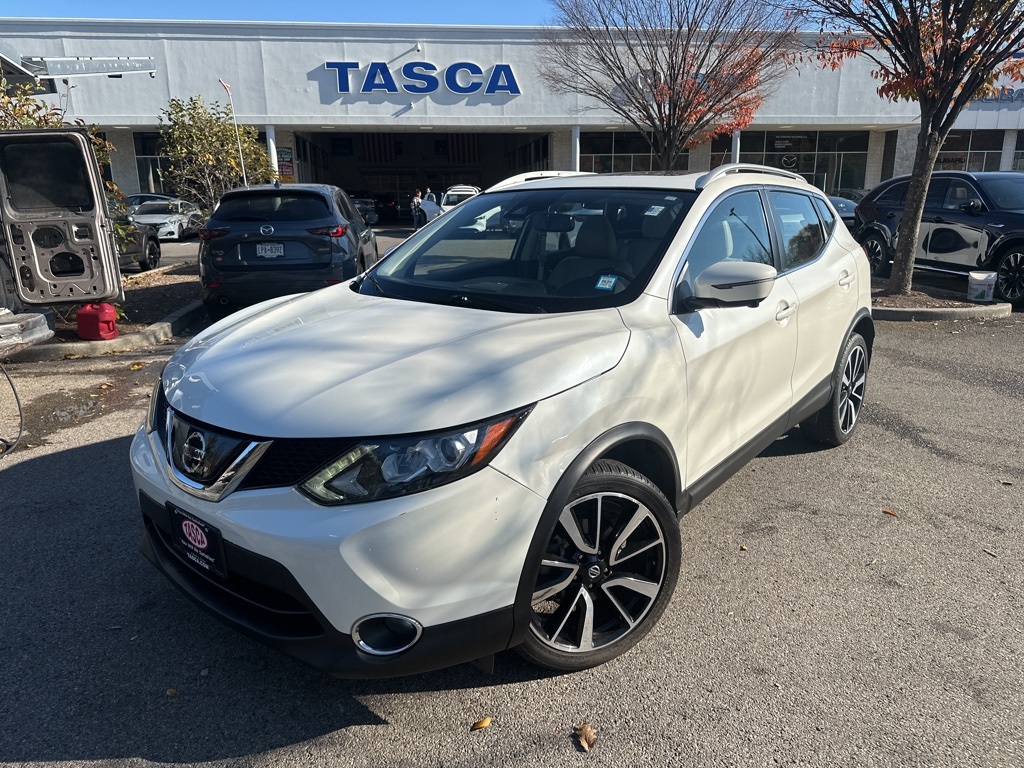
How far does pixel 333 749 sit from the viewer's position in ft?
7.77

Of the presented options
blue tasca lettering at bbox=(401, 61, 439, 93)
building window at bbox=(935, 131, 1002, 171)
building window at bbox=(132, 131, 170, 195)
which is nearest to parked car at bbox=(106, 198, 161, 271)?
blue tasca lettering at bbox=(401, 61, 439, 93)

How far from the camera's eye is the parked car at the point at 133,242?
9.65m

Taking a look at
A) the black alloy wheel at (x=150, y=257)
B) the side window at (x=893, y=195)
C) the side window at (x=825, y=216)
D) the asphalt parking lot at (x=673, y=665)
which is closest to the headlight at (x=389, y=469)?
the asphalt parking lot at (x=673, y=665)

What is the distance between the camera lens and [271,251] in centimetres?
817

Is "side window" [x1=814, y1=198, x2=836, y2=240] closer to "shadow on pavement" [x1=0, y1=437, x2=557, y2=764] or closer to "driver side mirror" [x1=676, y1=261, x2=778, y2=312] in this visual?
"driver side mirror" [x1=676, y1=261, x2=778, y2=312]

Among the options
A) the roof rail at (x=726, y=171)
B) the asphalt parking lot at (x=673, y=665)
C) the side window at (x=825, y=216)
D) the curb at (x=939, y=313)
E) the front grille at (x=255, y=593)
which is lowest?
the curb at (x=939, y=313)

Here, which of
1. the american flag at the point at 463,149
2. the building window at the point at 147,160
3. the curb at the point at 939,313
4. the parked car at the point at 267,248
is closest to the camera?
the parked car at the point at 267,248

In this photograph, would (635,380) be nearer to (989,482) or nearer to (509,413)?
(509,413)

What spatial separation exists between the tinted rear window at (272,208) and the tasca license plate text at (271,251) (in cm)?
31

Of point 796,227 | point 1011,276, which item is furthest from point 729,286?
point 1011,276

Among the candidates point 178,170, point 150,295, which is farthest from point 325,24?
point 150,295

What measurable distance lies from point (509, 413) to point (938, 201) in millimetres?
11608

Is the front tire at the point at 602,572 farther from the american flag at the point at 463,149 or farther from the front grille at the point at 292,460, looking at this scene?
the american flag at the point at 463,149

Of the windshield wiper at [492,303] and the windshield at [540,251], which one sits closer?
the windshield wiper at [492,303]
